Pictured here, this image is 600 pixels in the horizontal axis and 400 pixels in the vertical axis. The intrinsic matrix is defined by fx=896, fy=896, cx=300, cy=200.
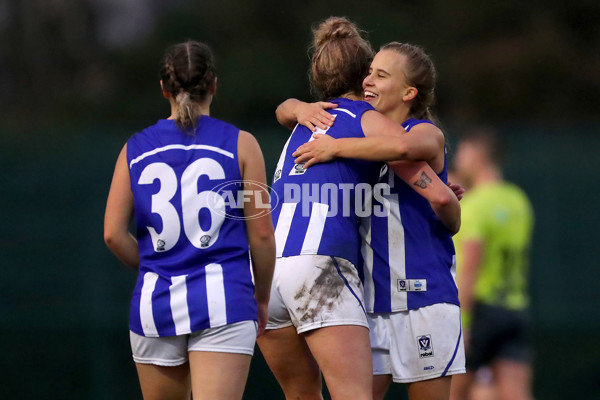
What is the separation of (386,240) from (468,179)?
249 cm

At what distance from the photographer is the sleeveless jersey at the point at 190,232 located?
119 inches

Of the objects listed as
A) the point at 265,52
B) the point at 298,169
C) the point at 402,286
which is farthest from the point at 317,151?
the point at 265,52

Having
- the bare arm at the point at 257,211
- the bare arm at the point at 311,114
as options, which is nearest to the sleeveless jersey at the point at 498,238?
the bare arm at the point at 311,114

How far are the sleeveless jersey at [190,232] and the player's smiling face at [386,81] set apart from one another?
61 centimetres

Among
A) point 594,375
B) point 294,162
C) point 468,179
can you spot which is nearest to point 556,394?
point 594,375

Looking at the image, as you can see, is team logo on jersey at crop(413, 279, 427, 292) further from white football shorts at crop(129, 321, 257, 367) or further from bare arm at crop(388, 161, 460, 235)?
white football shorts at crop(129, 321, 257, 367)

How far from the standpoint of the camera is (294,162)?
3311 mm

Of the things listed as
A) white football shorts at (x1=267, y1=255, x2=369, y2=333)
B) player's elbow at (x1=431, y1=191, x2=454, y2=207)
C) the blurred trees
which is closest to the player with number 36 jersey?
white football shorts at (x1=267, y1=255, x2=369, y2=333)

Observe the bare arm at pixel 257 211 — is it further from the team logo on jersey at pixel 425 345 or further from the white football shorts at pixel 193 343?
the team logo on jersey at pixel 425 345

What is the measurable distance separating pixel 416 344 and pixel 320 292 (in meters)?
0.42

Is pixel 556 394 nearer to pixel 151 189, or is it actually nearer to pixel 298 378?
pixel 298 378

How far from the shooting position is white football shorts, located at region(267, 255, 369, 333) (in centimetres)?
310

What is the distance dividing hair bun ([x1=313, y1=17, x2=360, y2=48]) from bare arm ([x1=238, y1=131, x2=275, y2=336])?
1.83 ft

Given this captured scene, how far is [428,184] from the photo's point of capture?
3.18 m
